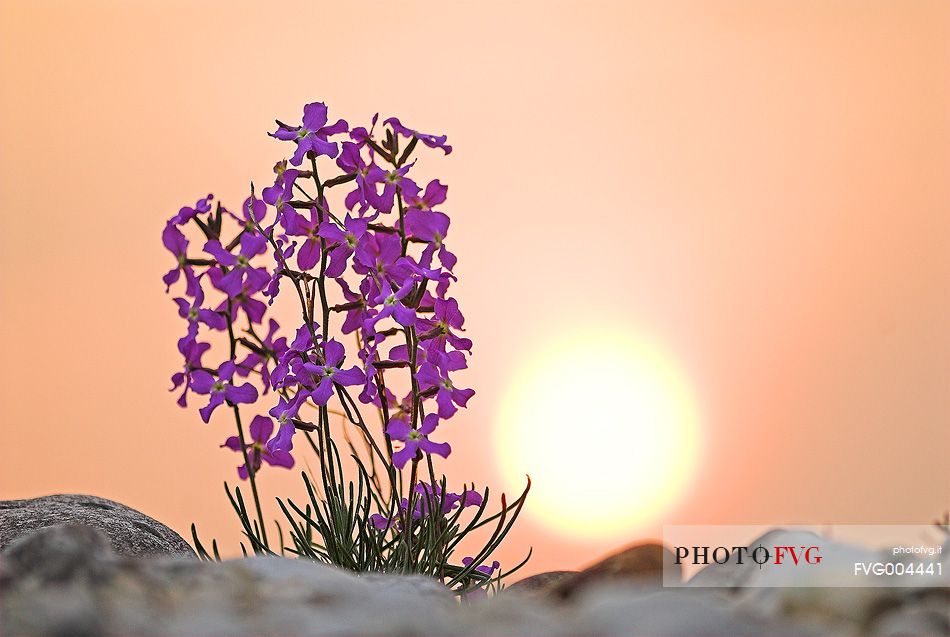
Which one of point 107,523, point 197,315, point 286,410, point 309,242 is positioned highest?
point 309,242

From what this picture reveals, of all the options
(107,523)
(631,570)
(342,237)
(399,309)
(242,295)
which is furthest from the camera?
(107,523)

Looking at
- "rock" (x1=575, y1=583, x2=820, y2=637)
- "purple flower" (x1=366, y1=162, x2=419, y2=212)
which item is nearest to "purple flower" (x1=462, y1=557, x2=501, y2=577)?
"purple flower" (x1=366, y1=162, x2=419, y2=212)

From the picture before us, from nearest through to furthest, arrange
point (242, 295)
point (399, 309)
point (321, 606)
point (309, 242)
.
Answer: point (321, 606) < point (399, 309) < point (309, 242) < point (242, 295)

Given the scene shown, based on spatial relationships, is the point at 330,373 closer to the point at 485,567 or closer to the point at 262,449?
the point at 262,449

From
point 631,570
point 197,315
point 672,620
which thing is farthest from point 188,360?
point 672,620

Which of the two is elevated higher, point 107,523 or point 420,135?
point 420,135

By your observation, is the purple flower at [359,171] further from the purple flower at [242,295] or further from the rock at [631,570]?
the rock at [631,570]

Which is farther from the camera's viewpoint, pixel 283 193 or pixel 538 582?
pixel 538 582
